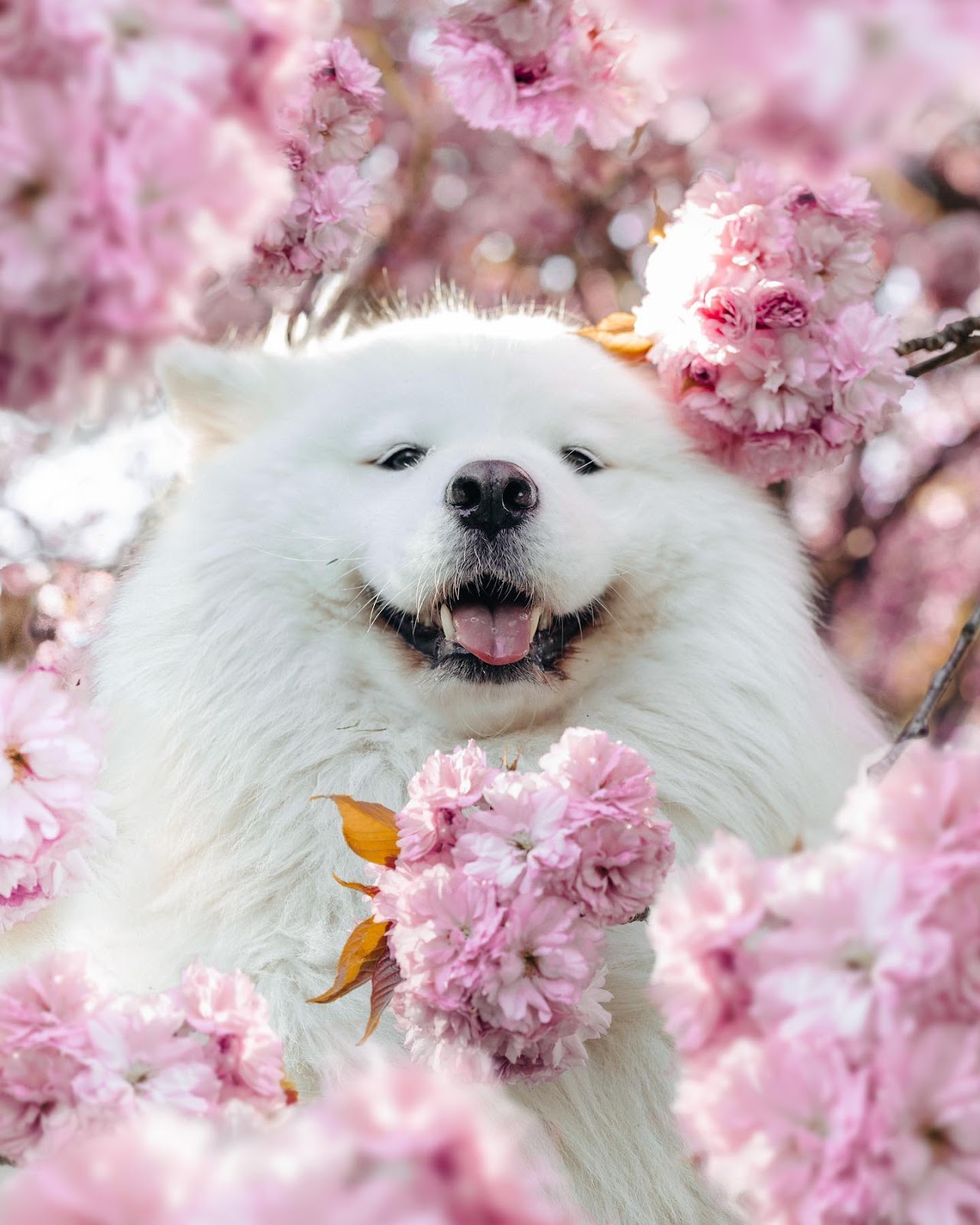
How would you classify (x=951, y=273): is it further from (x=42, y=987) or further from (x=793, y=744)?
(x=42, y=987)

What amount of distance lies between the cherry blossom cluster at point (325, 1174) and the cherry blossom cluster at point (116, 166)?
1.69 feet

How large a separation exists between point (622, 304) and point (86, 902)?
368 cm

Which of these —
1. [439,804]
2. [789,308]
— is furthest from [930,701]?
[789,308]

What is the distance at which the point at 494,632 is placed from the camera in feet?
7.32

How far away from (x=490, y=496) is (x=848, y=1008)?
1.30 m

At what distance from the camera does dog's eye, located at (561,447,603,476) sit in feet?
8.02

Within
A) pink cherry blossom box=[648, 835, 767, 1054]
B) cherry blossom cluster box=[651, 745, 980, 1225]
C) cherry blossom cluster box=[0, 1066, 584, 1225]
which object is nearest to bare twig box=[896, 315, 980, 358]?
cherry blossom cluster box=[651, 745, 980, 1225]

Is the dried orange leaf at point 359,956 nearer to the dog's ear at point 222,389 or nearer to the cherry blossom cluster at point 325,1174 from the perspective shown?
the cherry blossom cluster at point 325,1174

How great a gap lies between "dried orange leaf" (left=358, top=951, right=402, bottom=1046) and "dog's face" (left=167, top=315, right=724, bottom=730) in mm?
547

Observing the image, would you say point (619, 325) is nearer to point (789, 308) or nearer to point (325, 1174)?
point (789, 308)

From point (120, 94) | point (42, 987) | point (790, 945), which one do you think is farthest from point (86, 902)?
point (120, 94)

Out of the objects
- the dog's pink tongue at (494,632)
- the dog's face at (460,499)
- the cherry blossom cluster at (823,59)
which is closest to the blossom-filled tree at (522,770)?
the cherry blossom cluster at (823,59)

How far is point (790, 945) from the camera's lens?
1.01 meters

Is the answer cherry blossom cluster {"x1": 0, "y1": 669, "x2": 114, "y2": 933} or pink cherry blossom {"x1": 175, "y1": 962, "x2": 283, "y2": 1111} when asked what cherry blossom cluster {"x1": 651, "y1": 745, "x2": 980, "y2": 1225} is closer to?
pink cherry blossom {"x1": 175, "y1": 962, "x2": 283, "y2": 1111}
